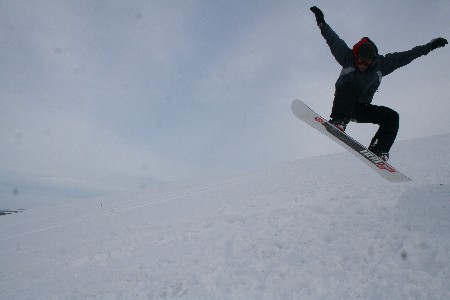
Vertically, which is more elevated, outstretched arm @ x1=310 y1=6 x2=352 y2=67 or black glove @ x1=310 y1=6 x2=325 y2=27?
black glove @ x1=310 y1=6 x2=325 y2=27

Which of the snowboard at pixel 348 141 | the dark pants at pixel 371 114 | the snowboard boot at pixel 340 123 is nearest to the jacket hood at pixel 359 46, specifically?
the dark pants at pixel 371 114

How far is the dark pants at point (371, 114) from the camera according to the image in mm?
5035

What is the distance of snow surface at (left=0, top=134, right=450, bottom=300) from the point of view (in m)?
3.95

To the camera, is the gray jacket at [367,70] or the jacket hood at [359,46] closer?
the jacket hood at [359,46]

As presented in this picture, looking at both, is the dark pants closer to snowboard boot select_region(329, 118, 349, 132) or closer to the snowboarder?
the snowboarder

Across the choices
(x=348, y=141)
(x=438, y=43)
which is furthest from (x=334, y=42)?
(x=348, y=141)

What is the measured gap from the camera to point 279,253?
5.06 meters

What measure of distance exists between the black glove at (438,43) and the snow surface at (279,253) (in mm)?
2719

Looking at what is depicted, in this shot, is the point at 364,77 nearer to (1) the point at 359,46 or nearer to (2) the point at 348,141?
(1) the point at 359,46

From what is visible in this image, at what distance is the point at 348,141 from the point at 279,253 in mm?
2541

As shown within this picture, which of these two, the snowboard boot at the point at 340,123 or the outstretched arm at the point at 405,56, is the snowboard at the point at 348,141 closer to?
the snowboard boot at the point at 340,123

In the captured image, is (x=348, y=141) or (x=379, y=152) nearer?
(x=379, y=152)

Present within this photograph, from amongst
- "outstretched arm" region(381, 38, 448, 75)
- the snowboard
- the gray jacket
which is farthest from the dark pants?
"outstretched arm" region(381, 38, 448, 75)

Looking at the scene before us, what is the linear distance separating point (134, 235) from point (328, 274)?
618 centimetres
